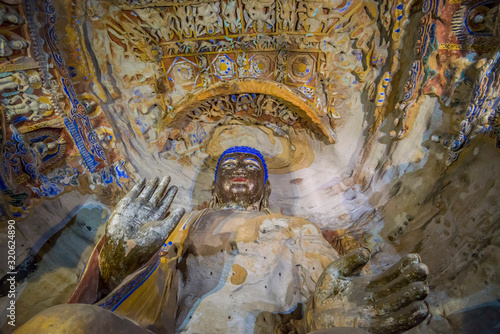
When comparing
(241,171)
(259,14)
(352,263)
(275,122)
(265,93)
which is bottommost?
(352,263)

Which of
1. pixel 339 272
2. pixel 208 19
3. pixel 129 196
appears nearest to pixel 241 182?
pixel 129 196

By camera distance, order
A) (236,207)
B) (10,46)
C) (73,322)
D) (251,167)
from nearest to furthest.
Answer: (73,322) < (10,46) < (236,207) < (251,167)

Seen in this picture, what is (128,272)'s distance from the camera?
2.07 meters

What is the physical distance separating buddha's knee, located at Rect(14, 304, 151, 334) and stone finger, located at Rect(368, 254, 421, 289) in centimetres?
152

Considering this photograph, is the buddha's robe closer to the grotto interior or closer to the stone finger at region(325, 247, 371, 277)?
the grotto interior

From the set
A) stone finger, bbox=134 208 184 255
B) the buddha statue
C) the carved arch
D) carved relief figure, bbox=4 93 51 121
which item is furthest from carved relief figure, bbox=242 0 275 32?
stone finger, bbox=134 208 184 255

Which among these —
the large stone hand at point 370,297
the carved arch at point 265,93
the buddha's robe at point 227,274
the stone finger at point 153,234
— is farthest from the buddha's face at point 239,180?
the large stone hand at point 370,297

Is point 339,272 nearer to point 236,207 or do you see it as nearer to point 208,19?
point 236,207

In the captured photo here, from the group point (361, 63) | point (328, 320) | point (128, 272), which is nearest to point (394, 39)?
point (361, 63)

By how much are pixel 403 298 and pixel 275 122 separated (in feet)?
10.7

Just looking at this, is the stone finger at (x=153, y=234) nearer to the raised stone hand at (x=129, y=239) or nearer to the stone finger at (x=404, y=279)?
the raised stone hand at (x=129, y=239)

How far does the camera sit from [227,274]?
2846 millimetres

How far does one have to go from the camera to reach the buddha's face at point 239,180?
12.0ft

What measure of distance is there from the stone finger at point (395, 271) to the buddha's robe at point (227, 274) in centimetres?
92
